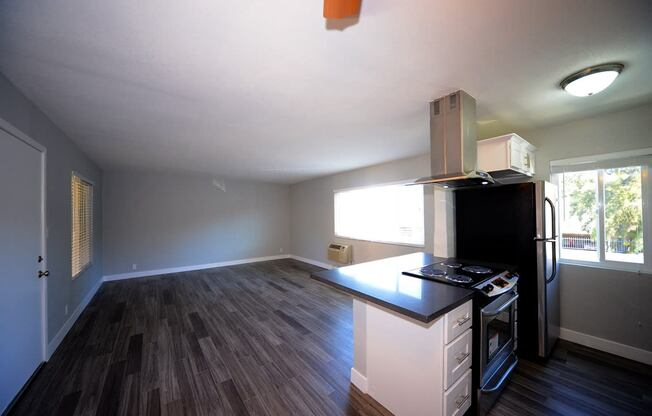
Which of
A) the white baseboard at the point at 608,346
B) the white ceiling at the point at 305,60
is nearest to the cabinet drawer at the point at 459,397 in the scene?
the white baseboard at the point at 608,346

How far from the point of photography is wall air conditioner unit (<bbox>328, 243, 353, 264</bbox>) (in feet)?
17.5

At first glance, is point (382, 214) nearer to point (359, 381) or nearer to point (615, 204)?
point (615, 204)

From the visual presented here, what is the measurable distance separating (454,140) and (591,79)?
0.94 metres

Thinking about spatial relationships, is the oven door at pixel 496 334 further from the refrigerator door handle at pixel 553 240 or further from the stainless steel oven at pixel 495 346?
the refrigerator door handle at pixel 553 240

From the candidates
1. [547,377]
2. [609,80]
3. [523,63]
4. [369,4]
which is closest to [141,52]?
[369,4]

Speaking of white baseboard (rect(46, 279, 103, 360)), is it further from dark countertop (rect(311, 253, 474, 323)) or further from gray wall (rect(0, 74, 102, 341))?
dark countertop (rect(311, 253, 474, 323))

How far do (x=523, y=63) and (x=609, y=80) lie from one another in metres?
0.69

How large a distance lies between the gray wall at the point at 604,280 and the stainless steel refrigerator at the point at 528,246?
0.22m

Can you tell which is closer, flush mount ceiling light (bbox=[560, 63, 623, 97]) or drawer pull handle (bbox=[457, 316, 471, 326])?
drawer pull handle (bbox=[457, 316, 471, 326])

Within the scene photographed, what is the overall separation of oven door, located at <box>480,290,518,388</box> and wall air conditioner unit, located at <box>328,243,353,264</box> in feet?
→ 11.3

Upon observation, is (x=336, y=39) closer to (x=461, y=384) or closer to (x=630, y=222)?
(x=461, y=384)

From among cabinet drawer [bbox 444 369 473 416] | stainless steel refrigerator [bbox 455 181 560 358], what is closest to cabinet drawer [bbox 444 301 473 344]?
cabinet drawer [bbox 444 369 473 416]

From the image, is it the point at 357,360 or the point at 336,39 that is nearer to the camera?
the point at 336,39

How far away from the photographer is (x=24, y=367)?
191 cm
